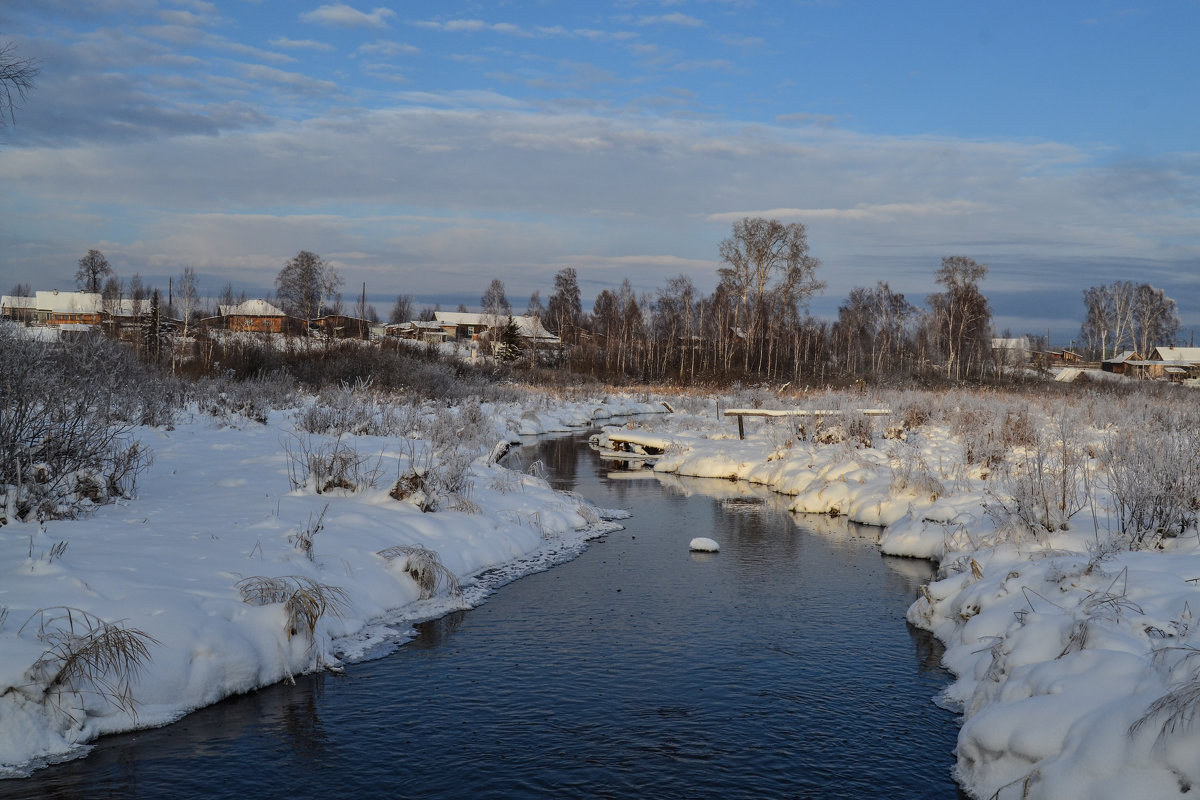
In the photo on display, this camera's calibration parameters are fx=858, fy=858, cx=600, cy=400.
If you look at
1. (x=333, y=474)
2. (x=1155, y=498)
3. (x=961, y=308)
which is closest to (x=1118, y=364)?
(x=961, y=308)

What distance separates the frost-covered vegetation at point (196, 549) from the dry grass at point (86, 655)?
1 centimetres

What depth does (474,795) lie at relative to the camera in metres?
5.24

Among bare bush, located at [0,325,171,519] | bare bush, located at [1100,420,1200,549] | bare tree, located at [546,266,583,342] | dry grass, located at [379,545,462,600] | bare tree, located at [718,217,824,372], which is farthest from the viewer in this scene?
bare tree, located at [546,266,583,342]

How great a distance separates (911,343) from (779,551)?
80080mm

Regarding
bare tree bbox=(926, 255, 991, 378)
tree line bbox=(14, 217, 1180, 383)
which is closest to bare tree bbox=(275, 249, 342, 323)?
tree line bbox=(14, 217, 1180, 383)

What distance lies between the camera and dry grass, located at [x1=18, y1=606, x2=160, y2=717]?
5.55 metres

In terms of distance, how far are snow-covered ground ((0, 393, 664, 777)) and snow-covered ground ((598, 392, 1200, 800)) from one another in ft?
16.4

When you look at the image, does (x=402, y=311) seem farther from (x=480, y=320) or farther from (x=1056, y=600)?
(x=1056, y=600)

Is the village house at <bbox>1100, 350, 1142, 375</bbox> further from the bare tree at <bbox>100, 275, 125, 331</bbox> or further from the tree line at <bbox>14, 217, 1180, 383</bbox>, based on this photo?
the bare tree at <bbox>100, 275, 125, 331</bbox>

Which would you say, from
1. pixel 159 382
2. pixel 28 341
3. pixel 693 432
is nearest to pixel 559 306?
pixel 693 432

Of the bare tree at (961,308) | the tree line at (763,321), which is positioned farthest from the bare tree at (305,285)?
the bare tree at (961,308)

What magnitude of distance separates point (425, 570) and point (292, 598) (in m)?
→ 2.32

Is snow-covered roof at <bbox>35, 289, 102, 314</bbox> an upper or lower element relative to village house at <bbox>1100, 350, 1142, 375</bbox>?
upper

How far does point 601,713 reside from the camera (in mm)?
6484
